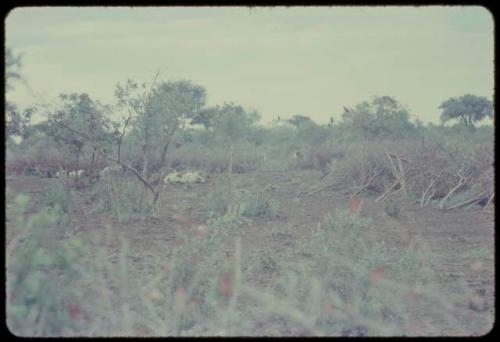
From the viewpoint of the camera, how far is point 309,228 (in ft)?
24.7

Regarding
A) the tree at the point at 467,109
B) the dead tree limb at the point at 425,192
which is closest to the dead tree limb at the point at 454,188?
the dead tree limb at the point at 425,192

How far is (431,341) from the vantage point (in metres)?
3.14

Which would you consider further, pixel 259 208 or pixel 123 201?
pixel 259 208

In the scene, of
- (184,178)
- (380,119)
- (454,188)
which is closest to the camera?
(454,188)

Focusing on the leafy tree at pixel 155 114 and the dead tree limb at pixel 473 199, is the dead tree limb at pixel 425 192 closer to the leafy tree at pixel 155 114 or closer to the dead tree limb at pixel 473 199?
the dead tree limb at pixel 473 199

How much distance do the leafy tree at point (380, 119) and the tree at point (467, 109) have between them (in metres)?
2.38

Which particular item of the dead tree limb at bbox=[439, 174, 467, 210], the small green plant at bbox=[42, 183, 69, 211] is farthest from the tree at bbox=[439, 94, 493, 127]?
the small green plant at bbox=[42, 183, 69, 211]

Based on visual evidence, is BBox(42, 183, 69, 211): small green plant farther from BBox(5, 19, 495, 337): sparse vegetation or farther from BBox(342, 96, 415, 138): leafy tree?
BBox(342, 96, 415, 138): leafy tree

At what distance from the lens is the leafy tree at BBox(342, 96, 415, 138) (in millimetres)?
16184

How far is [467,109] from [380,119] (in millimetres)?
3300

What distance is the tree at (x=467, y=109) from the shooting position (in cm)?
1772

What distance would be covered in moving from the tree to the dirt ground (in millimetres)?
8650

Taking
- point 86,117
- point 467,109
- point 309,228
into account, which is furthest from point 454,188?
point 467,109

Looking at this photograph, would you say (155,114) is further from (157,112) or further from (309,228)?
(309,228)
